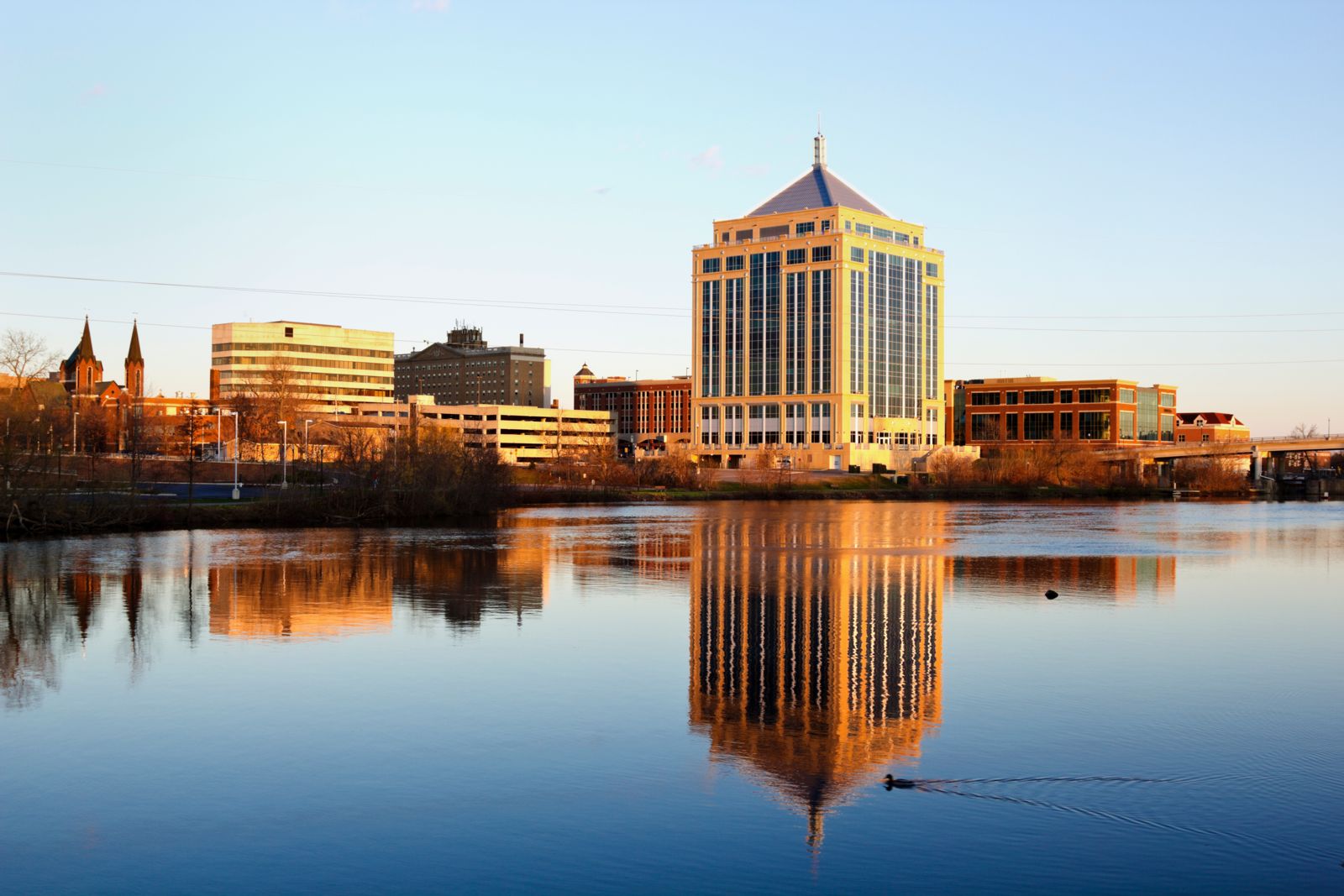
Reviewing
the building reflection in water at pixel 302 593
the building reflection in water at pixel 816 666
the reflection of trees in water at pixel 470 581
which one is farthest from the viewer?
the reflection of trees in water at pixel 470 581

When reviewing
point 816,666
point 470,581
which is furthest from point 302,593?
point 816,666

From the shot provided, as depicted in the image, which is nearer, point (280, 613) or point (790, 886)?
point (790, 886)

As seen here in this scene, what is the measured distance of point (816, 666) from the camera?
2673 cm

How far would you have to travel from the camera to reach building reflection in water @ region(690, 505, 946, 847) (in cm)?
1914

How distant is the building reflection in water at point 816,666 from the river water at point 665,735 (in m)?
0.12

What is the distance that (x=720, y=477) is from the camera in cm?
16362

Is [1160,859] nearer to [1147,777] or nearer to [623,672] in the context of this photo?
[1147,777]

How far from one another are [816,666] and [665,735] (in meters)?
6.88

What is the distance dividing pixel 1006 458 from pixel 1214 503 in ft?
98.2

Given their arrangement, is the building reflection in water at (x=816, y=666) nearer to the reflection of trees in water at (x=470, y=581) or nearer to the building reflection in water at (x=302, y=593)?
the reflection of trees in water at (x=470, y=581)

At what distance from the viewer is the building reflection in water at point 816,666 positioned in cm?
1914

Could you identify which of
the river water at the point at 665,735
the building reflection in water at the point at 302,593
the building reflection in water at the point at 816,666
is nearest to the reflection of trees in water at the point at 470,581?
the river water at the point at 665,735

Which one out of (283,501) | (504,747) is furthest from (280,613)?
(283,501)

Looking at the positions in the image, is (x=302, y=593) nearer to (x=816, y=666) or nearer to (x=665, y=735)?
(x=816, y=666)
